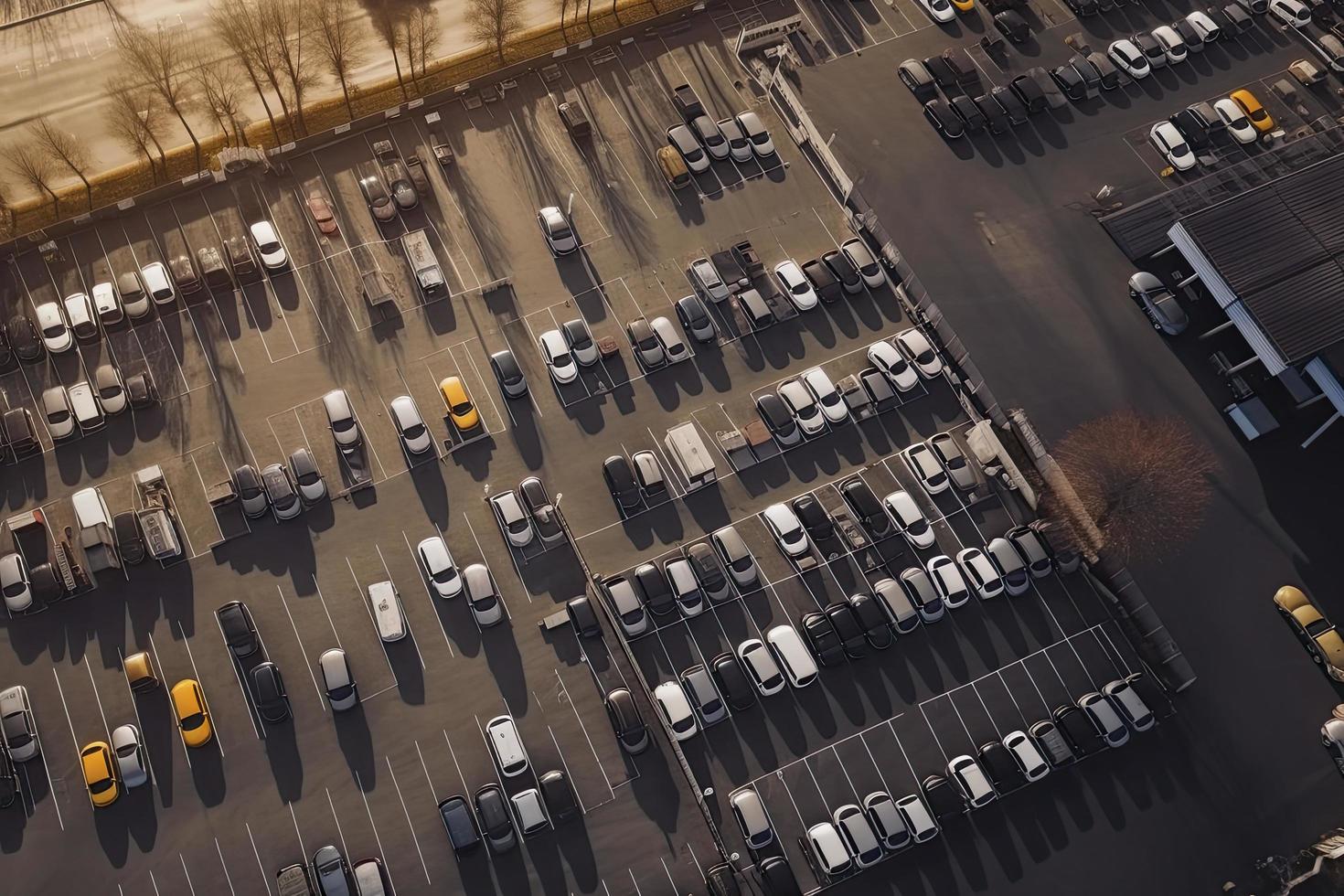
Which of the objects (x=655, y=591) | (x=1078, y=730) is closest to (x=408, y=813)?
(x=655, y=591)

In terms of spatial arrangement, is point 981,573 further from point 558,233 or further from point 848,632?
point 558,233

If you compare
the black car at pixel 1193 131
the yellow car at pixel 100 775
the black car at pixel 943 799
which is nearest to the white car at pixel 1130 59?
the black car at pixel 1193 131

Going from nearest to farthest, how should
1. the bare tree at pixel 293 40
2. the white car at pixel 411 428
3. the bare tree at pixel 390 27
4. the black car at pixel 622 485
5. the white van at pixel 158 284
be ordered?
the black car at pixel 622 485, the white car at pixel 411 428, the white van at pixel 158 284, the bare tree at pixel 293 40, the bare tree at pixel 390 27

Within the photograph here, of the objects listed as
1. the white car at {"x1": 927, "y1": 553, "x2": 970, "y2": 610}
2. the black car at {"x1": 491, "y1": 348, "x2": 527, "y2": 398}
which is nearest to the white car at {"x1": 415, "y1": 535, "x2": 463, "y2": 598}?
the black car at {"x1": 491, "y1": 348, "x2": 527, "y2": 398}

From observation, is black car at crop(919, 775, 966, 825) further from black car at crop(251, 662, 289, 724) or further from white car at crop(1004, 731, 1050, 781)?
black car at crop(251, 662, 289, 724)

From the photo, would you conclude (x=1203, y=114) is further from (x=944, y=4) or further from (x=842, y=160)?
(x=842, y=160)

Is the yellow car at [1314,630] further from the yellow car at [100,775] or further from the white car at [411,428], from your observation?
the yellow car at [100,775]
